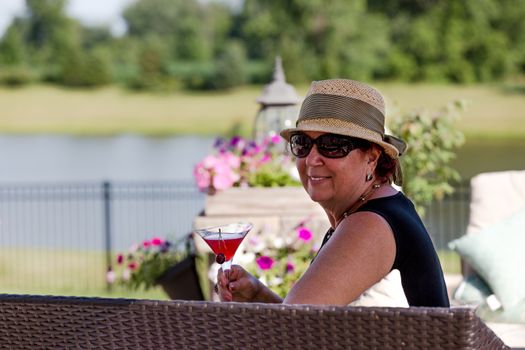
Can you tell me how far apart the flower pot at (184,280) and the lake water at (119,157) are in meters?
27.7

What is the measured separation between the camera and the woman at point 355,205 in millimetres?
1743

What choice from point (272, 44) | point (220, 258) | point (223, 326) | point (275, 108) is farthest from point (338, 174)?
point (272, 44)

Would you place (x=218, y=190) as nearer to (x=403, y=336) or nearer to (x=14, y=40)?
(x=403, y=336)

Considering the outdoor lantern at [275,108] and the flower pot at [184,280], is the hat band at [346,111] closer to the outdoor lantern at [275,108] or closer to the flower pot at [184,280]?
the flower pot at [184,280]

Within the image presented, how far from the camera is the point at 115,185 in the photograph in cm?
1239

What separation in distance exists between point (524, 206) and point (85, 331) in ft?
9.21

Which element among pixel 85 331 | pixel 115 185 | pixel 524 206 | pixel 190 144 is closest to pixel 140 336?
pixel 85 331

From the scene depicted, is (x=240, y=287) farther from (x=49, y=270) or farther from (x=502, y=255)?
(x=49, y=270)

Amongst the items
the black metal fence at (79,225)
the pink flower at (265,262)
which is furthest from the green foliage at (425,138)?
the black metal fence at (79,225)

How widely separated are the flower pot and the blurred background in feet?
89.9

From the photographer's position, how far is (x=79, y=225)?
1331 cm

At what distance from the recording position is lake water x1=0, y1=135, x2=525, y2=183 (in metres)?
36.6

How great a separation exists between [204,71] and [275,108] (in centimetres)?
4010

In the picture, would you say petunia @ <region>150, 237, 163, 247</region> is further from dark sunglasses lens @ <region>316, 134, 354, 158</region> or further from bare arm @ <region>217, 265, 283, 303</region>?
dark sunglasses lens @ <region>316, 134, 354, 158</region>
